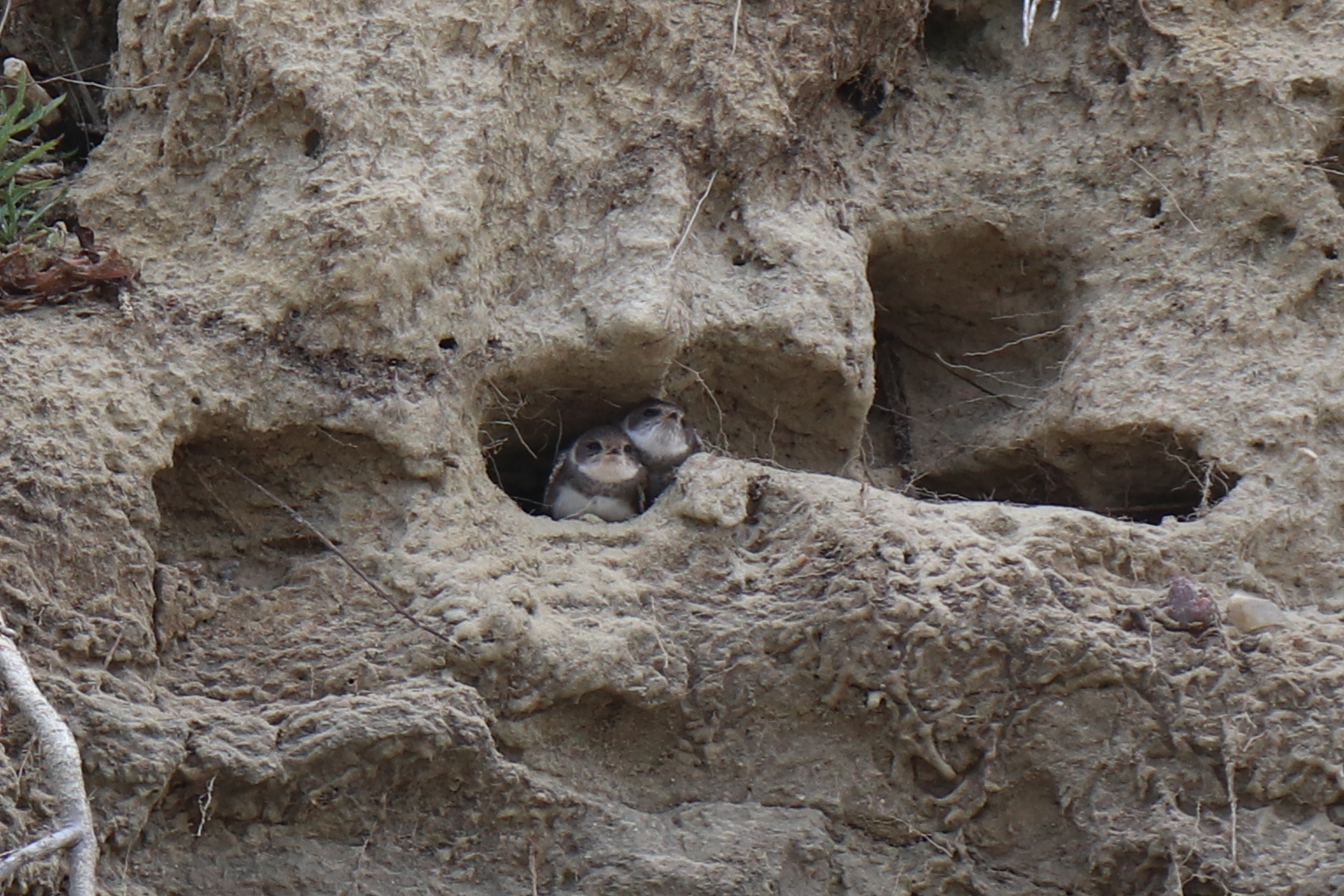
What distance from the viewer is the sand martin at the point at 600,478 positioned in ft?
15.2

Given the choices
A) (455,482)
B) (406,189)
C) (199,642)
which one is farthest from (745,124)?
(199,642)

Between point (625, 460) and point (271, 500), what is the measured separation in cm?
103

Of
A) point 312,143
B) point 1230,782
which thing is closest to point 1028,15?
point 312,143

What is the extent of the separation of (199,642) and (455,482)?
71 cm

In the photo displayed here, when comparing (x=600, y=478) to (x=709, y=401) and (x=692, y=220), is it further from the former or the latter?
(x=692, y=220)

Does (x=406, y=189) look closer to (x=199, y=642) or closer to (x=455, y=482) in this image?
(x=455, y=482)

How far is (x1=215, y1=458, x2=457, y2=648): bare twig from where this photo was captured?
3676mm

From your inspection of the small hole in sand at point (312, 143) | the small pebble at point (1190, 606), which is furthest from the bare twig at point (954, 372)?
the small hole in sand at point (312, 143)

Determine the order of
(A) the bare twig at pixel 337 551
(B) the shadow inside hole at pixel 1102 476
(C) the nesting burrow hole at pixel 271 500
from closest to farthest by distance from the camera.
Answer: (A) the bare twig at pixel 337 551
(C) the nesting burrow hole at pixel 271 500
(B) the shadow inside hole at pixel 1102 476

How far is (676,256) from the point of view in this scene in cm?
444

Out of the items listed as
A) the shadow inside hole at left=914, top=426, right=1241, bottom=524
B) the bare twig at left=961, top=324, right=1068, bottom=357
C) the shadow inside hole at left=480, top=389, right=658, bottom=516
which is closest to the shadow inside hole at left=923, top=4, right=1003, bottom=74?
the bare twig at left=961, top=324, right=1068, bottom=357

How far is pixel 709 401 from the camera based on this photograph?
A: 4750 mm

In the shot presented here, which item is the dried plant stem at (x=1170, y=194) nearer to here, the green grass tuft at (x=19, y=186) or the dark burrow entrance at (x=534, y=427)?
the dark burrow entrance at (x=534, y=427)

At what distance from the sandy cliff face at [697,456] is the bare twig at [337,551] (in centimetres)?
2
